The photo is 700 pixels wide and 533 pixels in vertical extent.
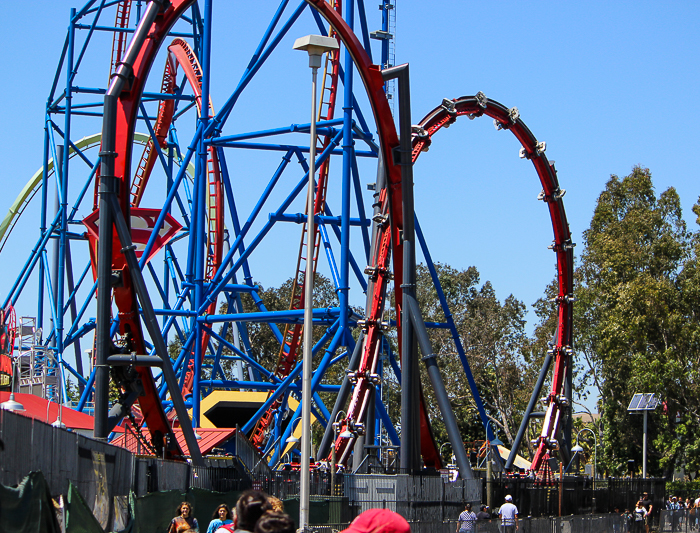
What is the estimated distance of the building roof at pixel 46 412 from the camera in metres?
17.4

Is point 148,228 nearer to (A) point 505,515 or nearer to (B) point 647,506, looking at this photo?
(A) point 505,515

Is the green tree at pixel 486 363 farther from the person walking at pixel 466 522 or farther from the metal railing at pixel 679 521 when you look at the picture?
the person walking at pixel 466 522

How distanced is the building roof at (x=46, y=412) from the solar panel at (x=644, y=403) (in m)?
17.0

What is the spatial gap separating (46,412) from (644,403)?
1933 centimetres

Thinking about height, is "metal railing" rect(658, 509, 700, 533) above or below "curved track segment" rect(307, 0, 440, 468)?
below

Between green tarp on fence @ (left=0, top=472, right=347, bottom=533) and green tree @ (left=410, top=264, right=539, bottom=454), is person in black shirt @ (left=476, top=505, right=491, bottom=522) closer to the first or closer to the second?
green tarp on fence @ (left=0, top=472, right=347, bottom=533)

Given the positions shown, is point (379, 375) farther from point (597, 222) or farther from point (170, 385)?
point (597, 222)

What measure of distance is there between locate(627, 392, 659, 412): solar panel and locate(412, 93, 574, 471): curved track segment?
474cm

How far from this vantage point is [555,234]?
26297 millimetres

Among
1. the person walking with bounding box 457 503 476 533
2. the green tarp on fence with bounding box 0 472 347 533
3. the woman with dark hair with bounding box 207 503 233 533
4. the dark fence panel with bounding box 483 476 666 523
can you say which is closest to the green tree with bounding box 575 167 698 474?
the dark fence panel with bounding box 483 476 666 523

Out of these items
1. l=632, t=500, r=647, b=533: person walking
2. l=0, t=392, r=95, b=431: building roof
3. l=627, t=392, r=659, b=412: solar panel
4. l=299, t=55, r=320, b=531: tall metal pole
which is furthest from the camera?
l=627, t=392, r=659, b=412: solar panel

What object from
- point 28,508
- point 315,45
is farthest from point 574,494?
point 28,508

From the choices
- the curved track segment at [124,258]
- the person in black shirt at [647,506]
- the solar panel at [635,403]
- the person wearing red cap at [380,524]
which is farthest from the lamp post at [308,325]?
the solar panel at [635,403]

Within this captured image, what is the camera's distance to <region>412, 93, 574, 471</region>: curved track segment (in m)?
22.9
